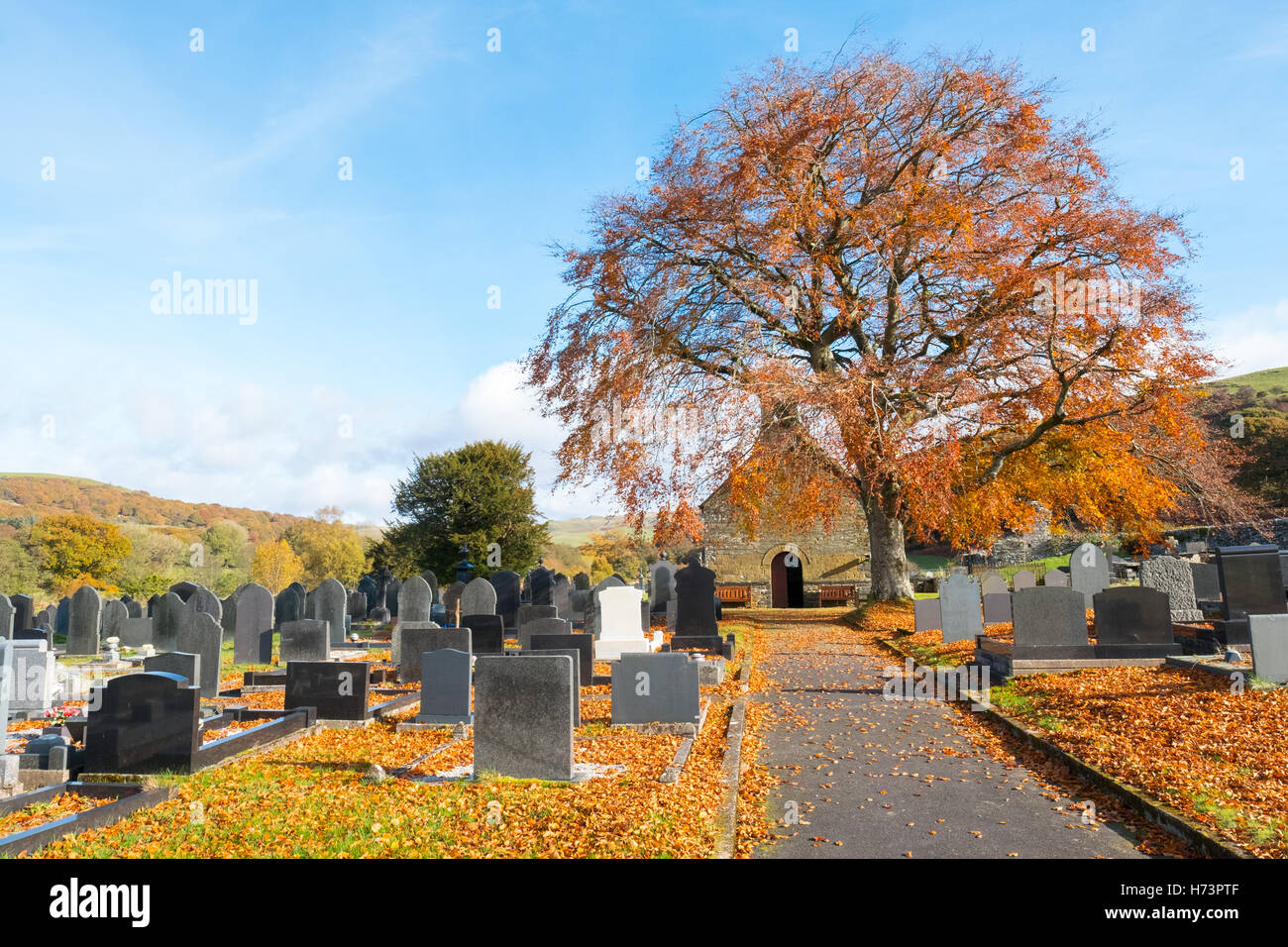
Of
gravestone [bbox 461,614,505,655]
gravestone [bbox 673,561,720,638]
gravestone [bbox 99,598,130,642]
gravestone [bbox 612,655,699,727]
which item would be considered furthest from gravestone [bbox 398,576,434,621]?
gravestone [bbox 612,655,699,727]

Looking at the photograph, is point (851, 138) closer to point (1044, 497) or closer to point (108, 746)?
point (1044, 497)

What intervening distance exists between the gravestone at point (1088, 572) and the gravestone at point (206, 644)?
1581cm

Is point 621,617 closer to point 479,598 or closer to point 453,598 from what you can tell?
point 479,598

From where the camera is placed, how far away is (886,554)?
22312 millimetres

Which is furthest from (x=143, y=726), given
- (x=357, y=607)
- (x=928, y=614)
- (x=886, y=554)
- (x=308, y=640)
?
(x=886, y=554)

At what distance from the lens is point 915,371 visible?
20766 mm

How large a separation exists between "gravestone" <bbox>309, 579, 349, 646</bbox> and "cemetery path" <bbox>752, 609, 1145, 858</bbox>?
11091 millimetres

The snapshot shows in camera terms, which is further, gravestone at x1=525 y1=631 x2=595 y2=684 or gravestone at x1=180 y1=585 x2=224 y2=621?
gravestone at x1=180 y1=585 x2=224 y2=621

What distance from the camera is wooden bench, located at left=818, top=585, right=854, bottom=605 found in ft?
99.6

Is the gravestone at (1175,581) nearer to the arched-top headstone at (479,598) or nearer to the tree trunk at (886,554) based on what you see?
the tree trunk at (886,554)

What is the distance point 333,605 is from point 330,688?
9639mm

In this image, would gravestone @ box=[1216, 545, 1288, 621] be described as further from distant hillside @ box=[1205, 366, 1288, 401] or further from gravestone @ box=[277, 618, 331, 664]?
distant hillside @ box=[1205, 366, 1288, 401]

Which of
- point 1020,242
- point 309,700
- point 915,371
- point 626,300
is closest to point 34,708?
point 309,700
